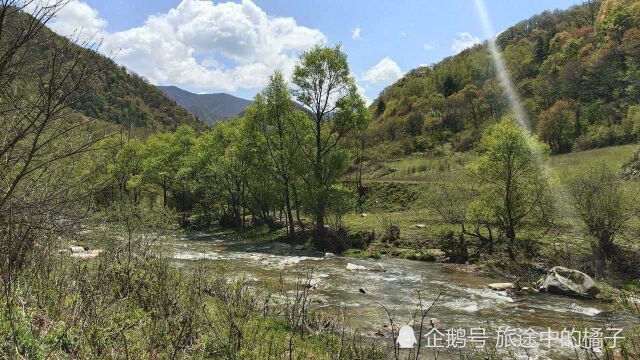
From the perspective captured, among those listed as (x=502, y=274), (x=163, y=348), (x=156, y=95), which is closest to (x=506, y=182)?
(x=502, y=274)

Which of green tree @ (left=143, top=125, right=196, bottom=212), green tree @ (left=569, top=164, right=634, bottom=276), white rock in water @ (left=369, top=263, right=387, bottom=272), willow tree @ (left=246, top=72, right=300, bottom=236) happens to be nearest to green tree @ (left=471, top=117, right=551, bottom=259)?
green tree @ (left=569, top=164, right=634, bottom=276)

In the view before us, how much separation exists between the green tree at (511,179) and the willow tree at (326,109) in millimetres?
11924

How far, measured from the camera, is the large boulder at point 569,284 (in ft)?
58.9

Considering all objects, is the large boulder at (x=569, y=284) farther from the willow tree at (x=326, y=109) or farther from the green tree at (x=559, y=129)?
the green tree at (x=559, y=129)

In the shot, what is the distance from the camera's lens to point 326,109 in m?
35.3

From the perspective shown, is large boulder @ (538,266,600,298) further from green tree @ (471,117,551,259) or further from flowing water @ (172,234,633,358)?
green tree @ (471,117,551,259)

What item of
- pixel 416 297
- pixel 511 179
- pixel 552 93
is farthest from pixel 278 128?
pixel 552 93

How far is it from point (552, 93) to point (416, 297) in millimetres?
100116

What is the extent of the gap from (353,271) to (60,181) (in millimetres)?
16877

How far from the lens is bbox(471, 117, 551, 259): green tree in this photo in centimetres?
2577

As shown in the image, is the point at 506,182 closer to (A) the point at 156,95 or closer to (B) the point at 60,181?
(B) the point at 60,181

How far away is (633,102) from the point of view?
7975 cm

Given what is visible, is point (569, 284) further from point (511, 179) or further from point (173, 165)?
point (173, 165)

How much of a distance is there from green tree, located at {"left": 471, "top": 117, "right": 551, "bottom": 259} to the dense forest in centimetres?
4143
